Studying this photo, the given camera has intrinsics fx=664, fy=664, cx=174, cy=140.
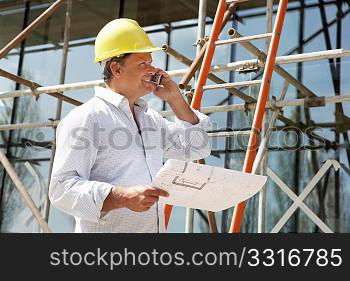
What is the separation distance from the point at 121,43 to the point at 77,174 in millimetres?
550

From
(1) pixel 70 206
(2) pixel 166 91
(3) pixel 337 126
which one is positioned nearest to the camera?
(1) pixel 70 206

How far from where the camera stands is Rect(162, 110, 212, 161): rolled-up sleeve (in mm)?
2666

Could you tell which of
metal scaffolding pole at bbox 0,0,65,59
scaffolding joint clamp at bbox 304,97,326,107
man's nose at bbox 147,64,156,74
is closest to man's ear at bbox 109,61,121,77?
man's nose at bbox 147,64,156,74

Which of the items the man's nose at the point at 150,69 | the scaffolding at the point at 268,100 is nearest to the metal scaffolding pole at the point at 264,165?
the scaffolding at the point at 268,100

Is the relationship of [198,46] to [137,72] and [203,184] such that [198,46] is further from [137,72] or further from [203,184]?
[203,184]

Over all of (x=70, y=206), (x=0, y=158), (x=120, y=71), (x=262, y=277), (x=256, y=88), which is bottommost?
(x=262, y=277)

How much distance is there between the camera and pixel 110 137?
7.55 ft

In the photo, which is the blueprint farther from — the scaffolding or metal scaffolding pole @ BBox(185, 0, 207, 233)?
metal scaffolding pole @ BBox(185, 0, 207, 233)

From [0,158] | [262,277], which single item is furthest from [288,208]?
[262,277]

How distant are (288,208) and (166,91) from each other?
281 centimetres

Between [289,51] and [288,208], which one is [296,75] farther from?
[288,208]

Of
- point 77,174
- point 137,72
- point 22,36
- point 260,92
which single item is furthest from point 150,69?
point 22,36

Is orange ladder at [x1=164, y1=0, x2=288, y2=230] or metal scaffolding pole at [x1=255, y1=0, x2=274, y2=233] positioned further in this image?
metal scaffolding pole at [x1=255, y1=0, x2=274, y2=233]

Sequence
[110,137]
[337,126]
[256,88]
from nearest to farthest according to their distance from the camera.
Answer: [110,137] < [337,126] < [256,88]
